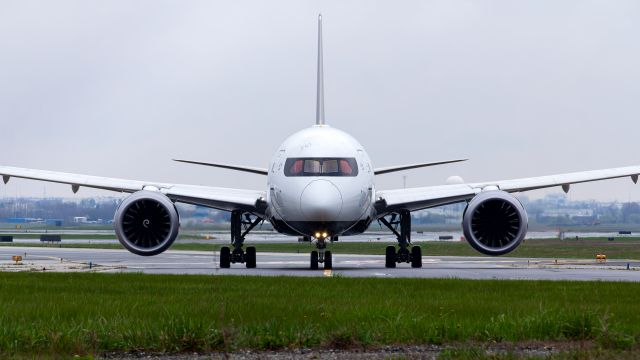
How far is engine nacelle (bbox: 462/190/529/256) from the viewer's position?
34406 millimetres

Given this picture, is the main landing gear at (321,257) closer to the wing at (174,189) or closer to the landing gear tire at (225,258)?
the wing at (174,189)

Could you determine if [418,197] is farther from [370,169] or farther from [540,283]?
[540,283]

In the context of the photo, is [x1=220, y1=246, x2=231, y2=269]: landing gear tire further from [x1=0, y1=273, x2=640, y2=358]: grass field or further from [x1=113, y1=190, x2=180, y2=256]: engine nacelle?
[x1=0, y1=273, x2=640, y2=358]: grass field

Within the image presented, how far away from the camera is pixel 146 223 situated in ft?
114

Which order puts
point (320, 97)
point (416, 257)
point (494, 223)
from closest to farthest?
point (494, 223)
point (416, 257)
point (320, 97)

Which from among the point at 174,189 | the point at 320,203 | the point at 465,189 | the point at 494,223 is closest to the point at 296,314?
the point at 320,203

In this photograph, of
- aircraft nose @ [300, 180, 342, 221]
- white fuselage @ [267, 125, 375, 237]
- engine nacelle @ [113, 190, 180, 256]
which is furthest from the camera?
engine nacelle @ [113, 190, 180, 256]

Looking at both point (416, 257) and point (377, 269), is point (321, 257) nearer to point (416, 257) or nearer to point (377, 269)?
point (377, 269)

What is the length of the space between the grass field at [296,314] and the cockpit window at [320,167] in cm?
949

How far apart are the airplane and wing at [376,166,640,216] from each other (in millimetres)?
41

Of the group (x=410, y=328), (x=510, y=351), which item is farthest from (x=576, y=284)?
(x=510, y=351)

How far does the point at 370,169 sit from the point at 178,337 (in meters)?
23.2

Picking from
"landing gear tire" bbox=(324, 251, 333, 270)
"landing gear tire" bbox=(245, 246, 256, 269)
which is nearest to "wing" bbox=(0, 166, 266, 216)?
"landing gear tire" bbox=(245, 246, 256, 269)

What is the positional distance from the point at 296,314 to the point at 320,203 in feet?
52.8
